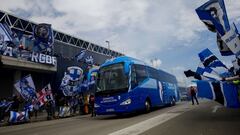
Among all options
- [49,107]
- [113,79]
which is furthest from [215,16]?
[49,107]

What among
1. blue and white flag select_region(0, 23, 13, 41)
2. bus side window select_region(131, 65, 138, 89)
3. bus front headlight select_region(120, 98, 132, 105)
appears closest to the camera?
bus front headlight select_region(120, 98, 132, 105)

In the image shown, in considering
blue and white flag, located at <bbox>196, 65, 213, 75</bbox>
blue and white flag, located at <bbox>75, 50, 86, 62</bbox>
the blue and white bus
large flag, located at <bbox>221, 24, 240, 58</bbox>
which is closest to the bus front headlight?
the blue and white bus

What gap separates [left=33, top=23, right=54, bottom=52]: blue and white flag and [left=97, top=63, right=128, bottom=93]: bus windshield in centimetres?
1381

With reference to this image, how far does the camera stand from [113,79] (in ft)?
52.7

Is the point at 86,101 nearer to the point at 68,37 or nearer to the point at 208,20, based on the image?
the point at 208,20

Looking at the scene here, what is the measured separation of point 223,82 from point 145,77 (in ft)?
26.6

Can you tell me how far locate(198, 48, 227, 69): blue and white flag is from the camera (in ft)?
40.1

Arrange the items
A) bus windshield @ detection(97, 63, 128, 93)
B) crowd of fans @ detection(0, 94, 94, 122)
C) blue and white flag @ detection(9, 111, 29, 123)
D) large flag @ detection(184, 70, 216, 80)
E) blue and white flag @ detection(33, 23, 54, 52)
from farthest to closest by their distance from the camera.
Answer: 1. blue and white flag @ detection(33, 23, 54, 52)
2. crowd of fans @ detection(0, 94, 94, 122)
3. blue and white flag @ detection(9, 111, 29, 123)
4. bus windshield @ detection(97, 63, 128, 93)
5. large flag @ detection(184, 70, 216, 80)

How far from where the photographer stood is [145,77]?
60.7 ft

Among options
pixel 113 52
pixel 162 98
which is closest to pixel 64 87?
pixel 162 98

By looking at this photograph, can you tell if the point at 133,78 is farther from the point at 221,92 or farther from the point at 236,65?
the point at 236,65

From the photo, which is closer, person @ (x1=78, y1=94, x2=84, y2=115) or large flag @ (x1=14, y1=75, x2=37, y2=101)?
large flag @ (x1=14, y1=75, x2=37, y2=101)

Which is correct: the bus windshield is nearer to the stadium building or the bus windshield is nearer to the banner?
the stadium building

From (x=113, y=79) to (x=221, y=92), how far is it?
6.81 metres
